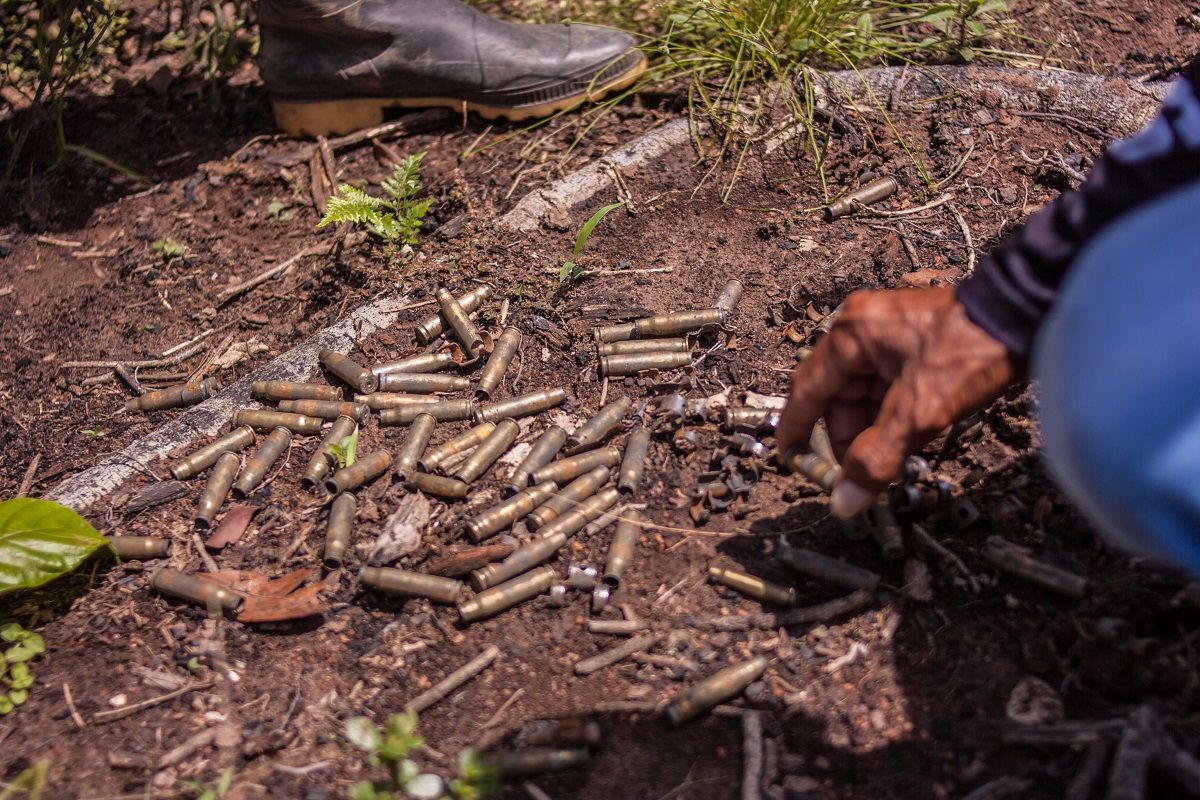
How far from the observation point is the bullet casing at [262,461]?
420 cm

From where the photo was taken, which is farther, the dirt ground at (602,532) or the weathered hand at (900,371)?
the dirt ground at (602,532)

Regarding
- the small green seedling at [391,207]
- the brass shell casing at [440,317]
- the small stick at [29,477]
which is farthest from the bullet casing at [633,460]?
the small stick at [29,477]

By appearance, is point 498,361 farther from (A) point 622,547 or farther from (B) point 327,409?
(A) point 622,547

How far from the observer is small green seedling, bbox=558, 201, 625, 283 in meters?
4.71

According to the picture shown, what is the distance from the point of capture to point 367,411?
174 inches

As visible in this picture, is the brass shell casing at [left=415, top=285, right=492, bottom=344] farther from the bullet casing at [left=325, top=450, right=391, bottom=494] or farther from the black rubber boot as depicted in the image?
the black rubber boot

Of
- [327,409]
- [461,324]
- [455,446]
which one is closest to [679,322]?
[461,324]

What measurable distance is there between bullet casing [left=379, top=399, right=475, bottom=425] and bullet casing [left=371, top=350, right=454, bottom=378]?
284 mm

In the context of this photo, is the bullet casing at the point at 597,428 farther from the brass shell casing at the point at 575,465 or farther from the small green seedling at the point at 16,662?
the small green seedling at the point at 16,662

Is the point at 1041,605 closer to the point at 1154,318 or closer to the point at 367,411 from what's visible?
the point at 1154,318

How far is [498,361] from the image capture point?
4531mm

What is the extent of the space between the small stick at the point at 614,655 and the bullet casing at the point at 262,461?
176 centimetres

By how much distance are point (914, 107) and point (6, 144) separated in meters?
5.90

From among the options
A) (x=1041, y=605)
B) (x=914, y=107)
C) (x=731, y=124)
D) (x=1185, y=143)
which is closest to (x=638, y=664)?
(x=1041, y=605)
